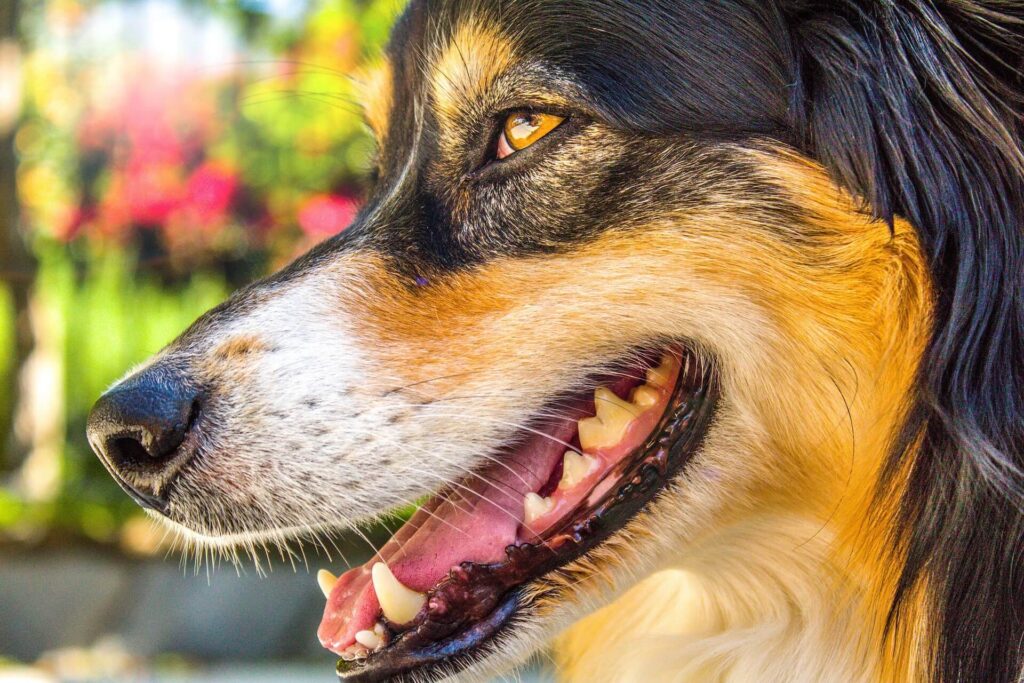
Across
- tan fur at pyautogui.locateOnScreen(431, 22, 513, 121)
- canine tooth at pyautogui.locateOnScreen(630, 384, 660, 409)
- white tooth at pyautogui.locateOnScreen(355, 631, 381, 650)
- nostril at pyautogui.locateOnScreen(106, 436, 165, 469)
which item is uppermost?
tan fur at pyautogui.locateOnScreen(431, 22, 513, 121)

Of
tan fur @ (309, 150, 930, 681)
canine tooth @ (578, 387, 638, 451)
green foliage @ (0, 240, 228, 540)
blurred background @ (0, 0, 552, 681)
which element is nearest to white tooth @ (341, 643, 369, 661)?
tan fur @ (309, 150, 930, 681)

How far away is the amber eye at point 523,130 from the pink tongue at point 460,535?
0.59 metres

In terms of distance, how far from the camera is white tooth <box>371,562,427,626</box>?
2.15 metres

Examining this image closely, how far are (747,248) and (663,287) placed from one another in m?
0.18

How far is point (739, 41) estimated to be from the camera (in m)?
2.17

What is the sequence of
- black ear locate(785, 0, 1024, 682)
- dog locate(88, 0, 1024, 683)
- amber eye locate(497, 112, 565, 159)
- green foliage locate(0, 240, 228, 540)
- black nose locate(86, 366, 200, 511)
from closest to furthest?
black ear locate(785, 0, 1024, 682) → dog locate(88, 0, 1024, 683) → black nose locate(86, 366, 200, 511) → amber eye locate(497, 112, 565, 159) → green foliage locate(0, 240, 228, 540)

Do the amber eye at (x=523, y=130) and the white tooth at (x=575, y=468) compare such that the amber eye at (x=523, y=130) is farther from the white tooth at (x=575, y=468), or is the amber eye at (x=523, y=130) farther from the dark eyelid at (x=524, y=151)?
the white tooth at (x=575, y=468)

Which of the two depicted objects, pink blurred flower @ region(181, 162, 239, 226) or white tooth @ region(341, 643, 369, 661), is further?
pink blurred flower @ region(181, 162, 239, 226)

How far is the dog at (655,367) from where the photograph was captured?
203cm

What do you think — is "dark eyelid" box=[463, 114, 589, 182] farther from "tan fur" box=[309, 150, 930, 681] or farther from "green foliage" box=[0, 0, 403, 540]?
"green foliage" box=[0, 0, 403, 540]

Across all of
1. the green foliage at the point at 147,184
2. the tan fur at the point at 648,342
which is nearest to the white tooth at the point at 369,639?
the tan fur at the point at 648,342

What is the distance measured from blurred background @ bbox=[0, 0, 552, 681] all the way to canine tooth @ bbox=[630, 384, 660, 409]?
2.51 metres

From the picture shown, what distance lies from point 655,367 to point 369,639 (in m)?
0.79

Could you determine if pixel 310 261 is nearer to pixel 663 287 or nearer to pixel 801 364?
pixel 663 287
